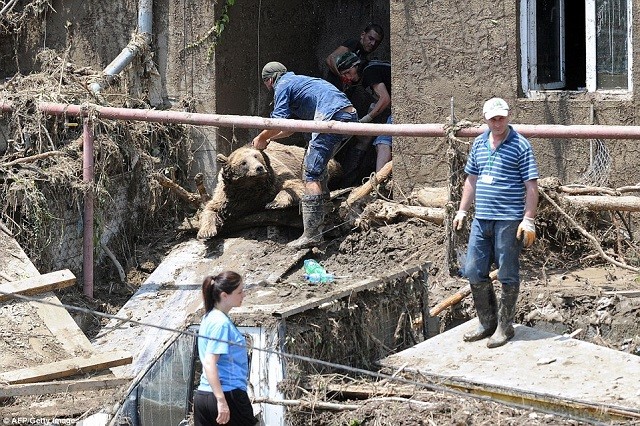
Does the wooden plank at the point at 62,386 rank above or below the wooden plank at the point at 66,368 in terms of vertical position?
below

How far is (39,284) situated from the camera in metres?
8.95

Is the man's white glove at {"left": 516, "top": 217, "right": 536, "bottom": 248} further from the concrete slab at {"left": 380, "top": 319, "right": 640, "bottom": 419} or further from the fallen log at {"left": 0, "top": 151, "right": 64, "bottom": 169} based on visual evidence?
the fallen log at {"left": 0, "top": 151, "right": 64, "bottom": 169}

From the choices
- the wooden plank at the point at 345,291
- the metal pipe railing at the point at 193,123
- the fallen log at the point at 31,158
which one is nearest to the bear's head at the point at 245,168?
the metal pipe railing at the point at 193,123

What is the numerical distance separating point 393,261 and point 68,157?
3168mm

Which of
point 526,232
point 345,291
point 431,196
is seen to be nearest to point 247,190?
point 431,196

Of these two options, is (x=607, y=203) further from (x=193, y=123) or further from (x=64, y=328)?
(x=64, y=328)

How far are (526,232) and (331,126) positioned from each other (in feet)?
9.32

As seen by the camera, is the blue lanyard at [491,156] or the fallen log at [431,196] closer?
the blue lanyard at [491,156]

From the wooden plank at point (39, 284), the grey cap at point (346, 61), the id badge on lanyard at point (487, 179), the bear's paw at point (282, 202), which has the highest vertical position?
the grey cap at point (346, 61)

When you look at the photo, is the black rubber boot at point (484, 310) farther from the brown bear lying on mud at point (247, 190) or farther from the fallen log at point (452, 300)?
the brown bear lying on mud at point (247, 190)

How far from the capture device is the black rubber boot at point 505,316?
731 cm

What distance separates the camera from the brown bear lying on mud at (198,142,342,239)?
1028 cm

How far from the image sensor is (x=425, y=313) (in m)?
8.40

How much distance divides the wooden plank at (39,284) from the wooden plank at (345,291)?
2.52 meters
